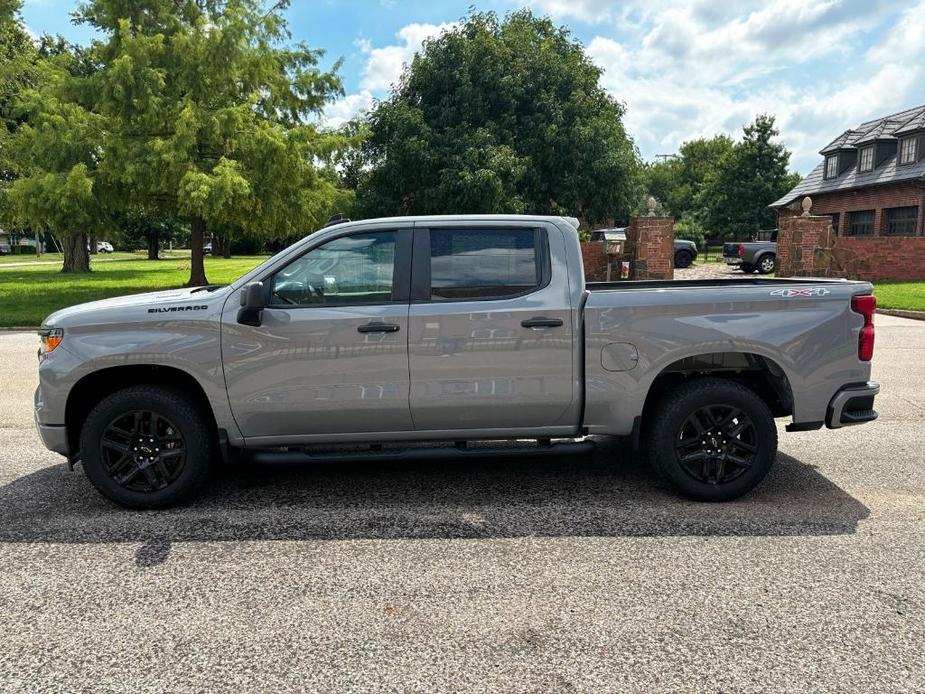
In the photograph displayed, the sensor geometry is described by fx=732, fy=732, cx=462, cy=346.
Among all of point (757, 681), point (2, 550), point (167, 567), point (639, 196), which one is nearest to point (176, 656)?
point (167, 567)

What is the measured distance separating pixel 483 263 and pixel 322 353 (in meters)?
1.20

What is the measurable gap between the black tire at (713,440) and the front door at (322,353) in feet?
5.57

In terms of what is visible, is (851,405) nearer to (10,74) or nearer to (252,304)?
(252,304)

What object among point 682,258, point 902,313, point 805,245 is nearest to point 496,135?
point 682,258

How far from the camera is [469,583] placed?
373 cm

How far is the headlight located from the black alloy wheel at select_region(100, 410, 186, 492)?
63 centimetres

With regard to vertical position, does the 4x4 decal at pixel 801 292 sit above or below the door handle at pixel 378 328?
above

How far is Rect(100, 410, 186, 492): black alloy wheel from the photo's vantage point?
15.5 ft

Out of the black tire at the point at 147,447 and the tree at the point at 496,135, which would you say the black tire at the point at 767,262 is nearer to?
→ the tree at the point at 496,135

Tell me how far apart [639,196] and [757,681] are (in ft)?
104

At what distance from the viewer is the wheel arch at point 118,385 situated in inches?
189

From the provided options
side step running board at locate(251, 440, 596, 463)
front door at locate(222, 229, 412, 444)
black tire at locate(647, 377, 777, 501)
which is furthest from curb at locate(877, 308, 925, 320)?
front door at locate(222, 229, 412, 444)

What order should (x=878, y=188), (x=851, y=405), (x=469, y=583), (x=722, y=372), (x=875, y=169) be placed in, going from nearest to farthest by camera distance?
(x=469, y=583) → (x=851, y=405) → (x=722, y=372) → (x=878, y=188) → (x=875, y=169)

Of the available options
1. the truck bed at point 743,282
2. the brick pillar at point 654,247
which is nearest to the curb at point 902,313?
the brick pillar at point 654,247
